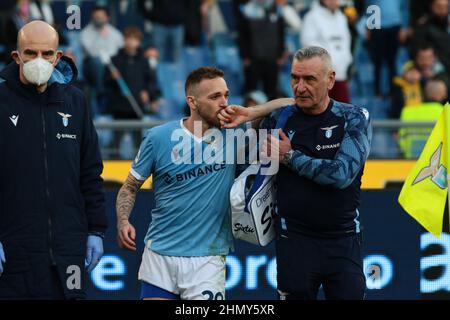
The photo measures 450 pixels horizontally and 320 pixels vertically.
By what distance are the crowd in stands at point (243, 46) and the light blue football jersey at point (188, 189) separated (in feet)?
18.2

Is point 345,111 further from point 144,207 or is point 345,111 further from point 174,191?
point 144,207

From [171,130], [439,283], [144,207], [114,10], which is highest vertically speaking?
[114,10]

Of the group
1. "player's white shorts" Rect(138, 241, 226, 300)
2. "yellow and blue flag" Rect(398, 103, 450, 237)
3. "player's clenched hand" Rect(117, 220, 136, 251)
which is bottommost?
"player's white shorts" Rect(138, 241, 226, 300)

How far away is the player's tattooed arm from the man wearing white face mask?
0.45 m

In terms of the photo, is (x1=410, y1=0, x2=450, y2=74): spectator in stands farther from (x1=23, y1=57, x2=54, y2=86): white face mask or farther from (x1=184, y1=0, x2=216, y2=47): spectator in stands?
(x1=23, y1=57, x2=54, y2=86): white face mask

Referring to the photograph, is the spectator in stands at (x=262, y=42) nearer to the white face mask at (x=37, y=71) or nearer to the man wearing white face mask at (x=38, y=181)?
the man wearing white face mask at (x=38, y=181)

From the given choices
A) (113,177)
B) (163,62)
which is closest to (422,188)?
A: (113,177)

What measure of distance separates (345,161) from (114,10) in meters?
10.3

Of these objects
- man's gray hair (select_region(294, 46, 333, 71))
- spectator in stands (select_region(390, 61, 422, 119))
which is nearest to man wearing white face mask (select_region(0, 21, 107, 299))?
man's gray hair (select_region(294, 46, 333, 71))

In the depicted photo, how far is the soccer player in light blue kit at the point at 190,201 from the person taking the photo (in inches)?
329

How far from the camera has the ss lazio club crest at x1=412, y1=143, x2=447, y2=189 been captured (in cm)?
872

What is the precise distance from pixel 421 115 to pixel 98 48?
4.53 m

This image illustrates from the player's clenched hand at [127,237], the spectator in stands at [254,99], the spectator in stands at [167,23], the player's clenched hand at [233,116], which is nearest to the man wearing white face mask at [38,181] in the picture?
the player's clenched hand at [127,237]

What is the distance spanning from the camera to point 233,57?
17797 millimetres
